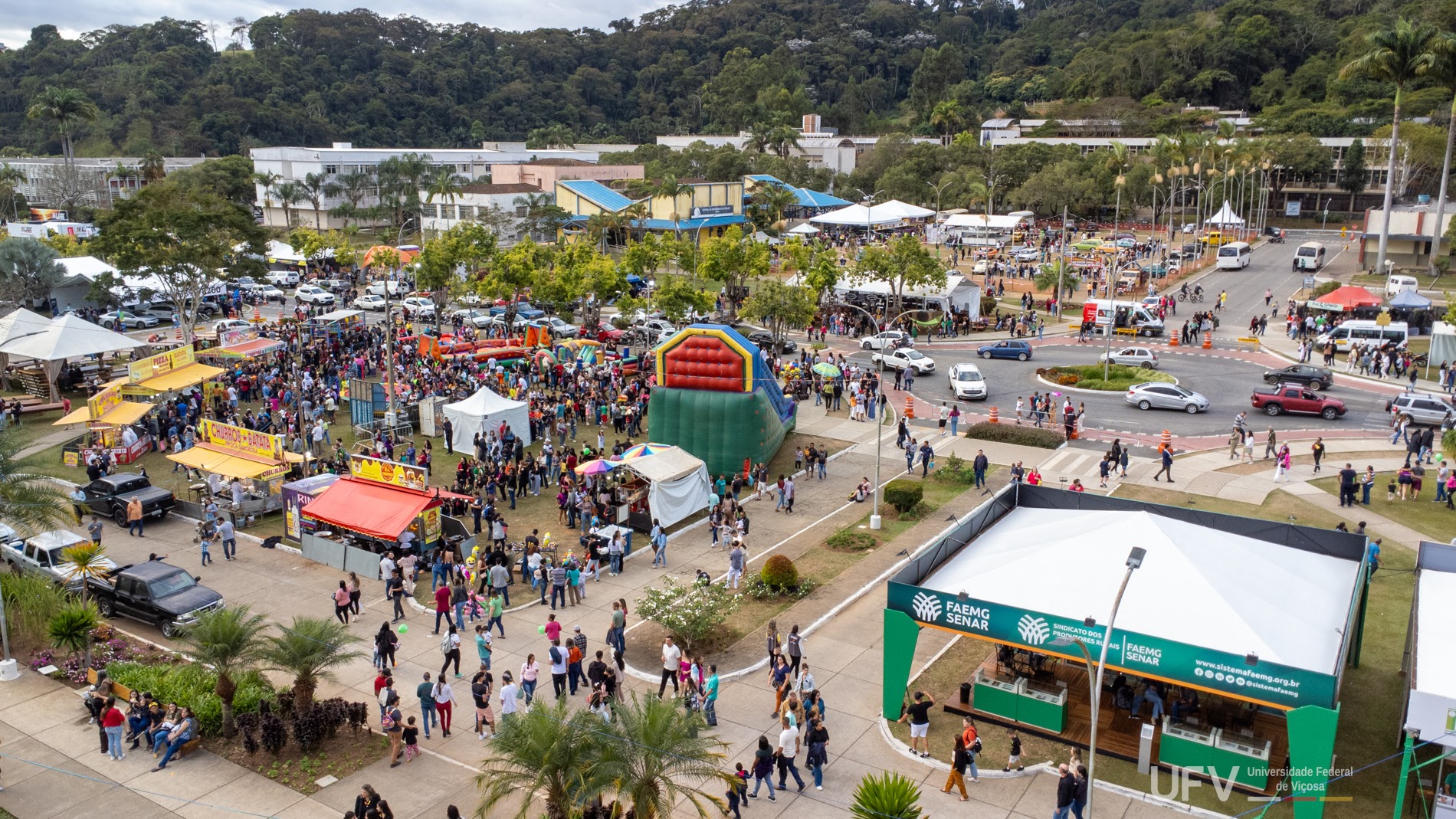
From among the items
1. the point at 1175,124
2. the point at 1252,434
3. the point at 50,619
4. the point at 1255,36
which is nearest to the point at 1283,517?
the point at 1252,434

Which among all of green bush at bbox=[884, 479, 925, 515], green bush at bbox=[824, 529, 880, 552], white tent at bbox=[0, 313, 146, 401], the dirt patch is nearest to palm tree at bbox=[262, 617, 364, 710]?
the dirt patch

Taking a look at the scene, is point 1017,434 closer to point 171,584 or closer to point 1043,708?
point 1043,708

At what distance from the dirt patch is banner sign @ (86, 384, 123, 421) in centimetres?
2291

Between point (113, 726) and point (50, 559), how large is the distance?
976 cm

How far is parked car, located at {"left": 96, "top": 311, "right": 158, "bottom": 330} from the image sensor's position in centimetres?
5966

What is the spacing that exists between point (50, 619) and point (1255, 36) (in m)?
151

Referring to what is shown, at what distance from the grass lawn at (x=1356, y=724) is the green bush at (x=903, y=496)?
27.3 feet

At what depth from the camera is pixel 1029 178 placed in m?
100

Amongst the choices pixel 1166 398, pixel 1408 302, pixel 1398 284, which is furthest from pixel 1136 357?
pixel 1398 284

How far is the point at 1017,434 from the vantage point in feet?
119

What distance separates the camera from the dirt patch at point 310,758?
55.9 ft

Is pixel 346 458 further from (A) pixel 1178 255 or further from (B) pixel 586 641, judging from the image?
(A) pixel 1178 255

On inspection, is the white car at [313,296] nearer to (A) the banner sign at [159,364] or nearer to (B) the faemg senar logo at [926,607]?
(A) the banner sign at [159,364]

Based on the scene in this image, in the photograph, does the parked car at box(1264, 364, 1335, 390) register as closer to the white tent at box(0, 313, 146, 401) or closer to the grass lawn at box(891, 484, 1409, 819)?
the grass lawn at box(891, 484, 1409, 819)
